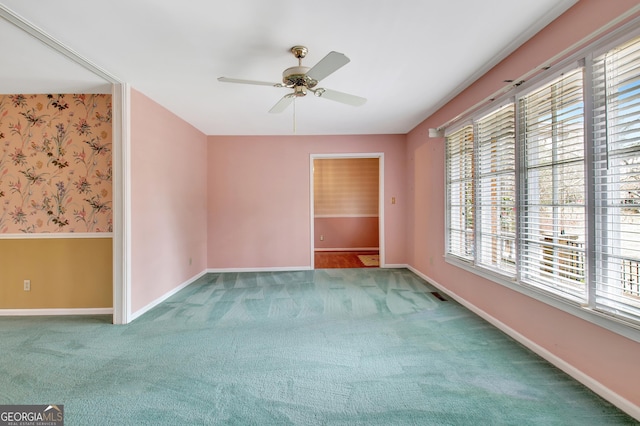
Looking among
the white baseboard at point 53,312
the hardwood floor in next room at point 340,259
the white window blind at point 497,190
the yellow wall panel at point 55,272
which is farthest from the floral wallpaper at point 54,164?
the white window blind at point 497,190

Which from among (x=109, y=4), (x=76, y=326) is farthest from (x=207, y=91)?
(x=76, y=326)

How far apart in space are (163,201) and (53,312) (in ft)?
5.42

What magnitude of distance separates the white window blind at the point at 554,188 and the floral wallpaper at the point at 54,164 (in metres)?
4.13

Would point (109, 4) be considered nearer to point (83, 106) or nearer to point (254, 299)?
point (83, 106)

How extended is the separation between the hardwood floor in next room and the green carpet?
212 cm

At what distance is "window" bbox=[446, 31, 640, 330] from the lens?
5.06ft

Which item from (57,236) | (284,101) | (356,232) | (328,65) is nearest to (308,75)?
(328,65)

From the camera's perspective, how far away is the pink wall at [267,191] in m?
4.94

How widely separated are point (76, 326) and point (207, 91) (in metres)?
2.78

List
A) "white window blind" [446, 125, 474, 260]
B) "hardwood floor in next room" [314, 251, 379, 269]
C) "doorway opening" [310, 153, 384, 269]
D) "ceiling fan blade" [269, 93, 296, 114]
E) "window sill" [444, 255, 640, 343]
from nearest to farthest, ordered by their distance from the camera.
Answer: "window sill" [444, 255, 640, 343]
"ceiling fan blade" [269, 93, 296, 114]
"white window blind" [446, 125, 474, 260]
"hardwood floor in next room" [314, 251, 379, 269]
"doorway opening" [310, 153, 384, 269]

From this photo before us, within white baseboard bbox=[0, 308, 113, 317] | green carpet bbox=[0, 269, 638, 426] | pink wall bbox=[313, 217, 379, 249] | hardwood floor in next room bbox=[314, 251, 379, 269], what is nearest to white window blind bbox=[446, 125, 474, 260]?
green carpet bbox=[0, 269, 638, 426]

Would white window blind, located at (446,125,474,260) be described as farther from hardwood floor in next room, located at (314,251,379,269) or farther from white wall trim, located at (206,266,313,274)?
white wall trim, located at (206,266,313,274)

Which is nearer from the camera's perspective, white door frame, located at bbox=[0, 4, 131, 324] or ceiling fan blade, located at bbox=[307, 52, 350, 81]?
ceiling fan blade, located at bbox=[307, 52, 350, 81]

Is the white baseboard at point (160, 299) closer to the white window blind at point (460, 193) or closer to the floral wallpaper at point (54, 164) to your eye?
the floral wallpaper at point (54, 164)
